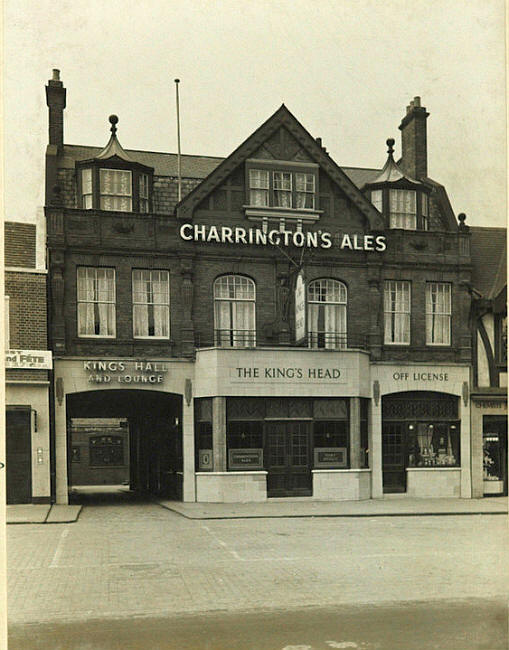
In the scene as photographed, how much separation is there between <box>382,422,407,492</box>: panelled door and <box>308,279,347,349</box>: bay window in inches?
93.1

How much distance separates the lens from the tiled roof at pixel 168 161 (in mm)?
14528

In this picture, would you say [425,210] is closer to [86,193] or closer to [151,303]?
[151,303]

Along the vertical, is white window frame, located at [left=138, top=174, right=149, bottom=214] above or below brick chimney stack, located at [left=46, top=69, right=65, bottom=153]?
above

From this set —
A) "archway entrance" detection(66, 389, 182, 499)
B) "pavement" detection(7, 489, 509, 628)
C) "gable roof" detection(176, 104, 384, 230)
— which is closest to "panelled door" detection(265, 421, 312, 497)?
"pavement" detection(7, 489, 509, 628)

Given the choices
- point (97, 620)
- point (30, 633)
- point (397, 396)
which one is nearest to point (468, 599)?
point (97, 620)

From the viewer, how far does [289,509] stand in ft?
59.0

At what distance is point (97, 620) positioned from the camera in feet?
29.8

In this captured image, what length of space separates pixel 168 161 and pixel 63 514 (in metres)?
7.71

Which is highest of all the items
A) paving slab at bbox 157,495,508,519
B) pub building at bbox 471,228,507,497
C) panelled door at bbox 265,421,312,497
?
pub building at bbox 471,228,507,497

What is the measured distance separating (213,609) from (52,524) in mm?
7495

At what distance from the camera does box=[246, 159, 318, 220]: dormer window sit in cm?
1622

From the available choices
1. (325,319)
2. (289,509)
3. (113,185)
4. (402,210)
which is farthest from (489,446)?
(113,185)

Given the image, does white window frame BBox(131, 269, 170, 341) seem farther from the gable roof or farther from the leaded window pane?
the gable roof

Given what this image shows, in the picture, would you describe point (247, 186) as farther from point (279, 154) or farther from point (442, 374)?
point (442, 374)
